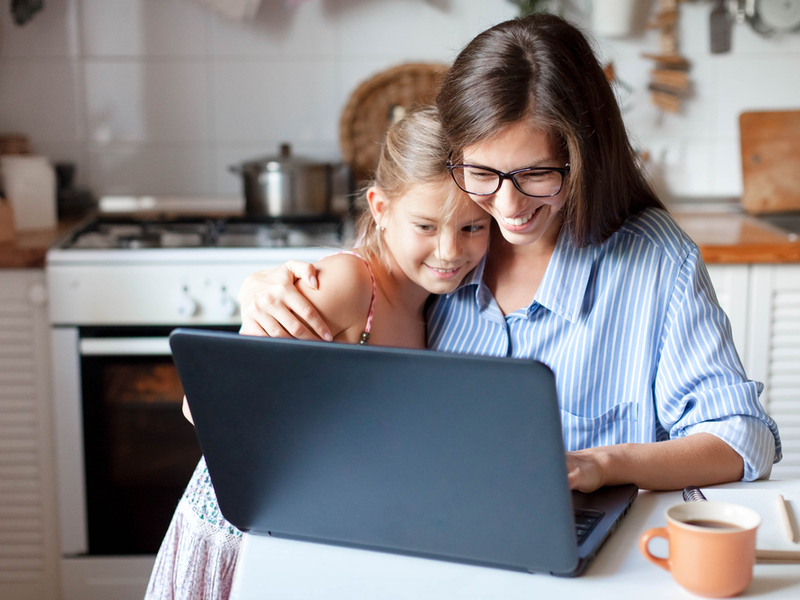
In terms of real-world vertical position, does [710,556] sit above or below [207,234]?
below

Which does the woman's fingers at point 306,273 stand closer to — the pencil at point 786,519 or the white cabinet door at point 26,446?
the pencil at point 786,519

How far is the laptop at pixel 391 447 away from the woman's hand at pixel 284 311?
0.29 m

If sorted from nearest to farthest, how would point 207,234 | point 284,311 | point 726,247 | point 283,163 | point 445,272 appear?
point 284,311 → point 445,272 → point 726,247 → point 207,234 → point 283,163

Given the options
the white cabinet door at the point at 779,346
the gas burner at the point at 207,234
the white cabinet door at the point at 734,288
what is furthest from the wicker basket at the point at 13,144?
the white cabinet door at the point at 779,346

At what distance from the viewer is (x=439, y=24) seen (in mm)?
2400

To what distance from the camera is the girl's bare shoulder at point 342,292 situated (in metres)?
1.08

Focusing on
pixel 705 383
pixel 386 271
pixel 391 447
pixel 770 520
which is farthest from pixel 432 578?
pixel 386 271

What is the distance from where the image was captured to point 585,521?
0.78 metres

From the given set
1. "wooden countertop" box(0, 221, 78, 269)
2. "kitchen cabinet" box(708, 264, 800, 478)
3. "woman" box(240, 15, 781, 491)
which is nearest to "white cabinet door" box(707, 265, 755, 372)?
"kitchen cabinet" box(708, 264, 800, 478)

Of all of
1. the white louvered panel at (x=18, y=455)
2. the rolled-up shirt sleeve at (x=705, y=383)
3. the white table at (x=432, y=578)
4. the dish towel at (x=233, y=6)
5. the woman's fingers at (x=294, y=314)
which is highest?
the dish towel at (x=233, y=6)

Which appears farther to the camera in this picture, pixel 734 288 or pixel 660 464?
pixel 734 288

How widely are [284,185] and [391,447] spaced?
5.27ft

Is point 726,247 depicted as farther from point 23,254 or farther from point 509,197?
point 23,254

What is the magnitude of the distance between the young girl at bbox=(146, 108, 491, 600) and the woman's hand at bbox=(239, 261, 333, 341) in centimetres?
2
